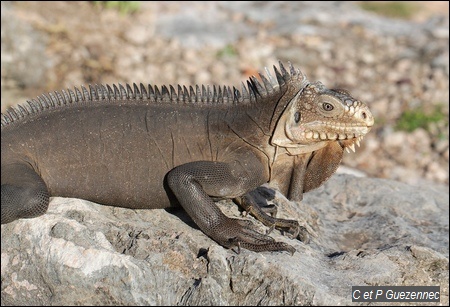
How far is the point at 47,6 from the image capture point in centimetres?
1299

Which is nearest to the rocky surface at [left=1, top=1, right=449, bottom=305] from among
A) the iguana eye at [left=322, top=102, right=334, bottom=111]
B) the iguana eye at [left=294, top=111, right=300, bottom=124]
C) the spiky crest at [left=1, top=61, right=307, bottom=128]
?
the spiky crest at [left=1, top=61, right=307, bottom=128]

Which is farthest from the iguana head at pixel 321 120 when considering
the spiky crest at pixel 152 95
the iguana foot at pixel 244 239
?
the iguana foot at pixel 244 239

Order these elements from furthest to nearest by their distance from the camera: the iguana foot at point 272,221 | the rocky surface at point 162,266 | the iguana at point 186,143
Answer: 1. the iguana foot at point 272,221
2. the iguana at point 186,143
3. the rocky surface at point 162,266

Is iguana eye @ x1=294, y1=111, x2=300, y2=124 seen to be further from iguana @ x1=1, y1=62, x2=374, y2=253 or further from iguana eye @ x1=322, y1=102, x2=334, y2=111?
iguana eye @ x1=322, y1=102, x2=334, y2=111

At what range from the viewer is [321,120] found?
511cm

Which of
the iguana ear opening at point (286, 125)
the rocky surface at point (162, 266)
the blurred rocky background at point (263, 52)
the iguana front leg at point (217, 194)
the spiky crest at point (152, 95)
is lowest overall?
the blurred rocky background at point (263, 52)

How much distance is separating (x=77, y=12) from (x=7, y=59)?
287 cm

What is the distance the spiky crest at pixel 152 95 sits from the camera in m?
5.21

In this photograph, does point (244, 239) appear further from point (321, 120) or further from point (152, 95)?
point (152, 95)

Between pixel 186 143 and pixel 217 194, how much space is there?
0.46 metres

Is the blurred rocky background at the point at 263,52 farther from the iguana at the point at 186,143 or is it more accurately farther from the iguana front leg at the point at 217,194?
the iguana front leg at the point at 217,194

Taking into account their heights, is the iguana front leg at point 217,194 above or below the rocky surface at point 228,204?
above

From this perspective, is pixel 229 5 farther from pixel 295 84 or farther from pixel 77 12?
pixel 295 84

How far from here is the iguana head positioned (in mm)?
5051
